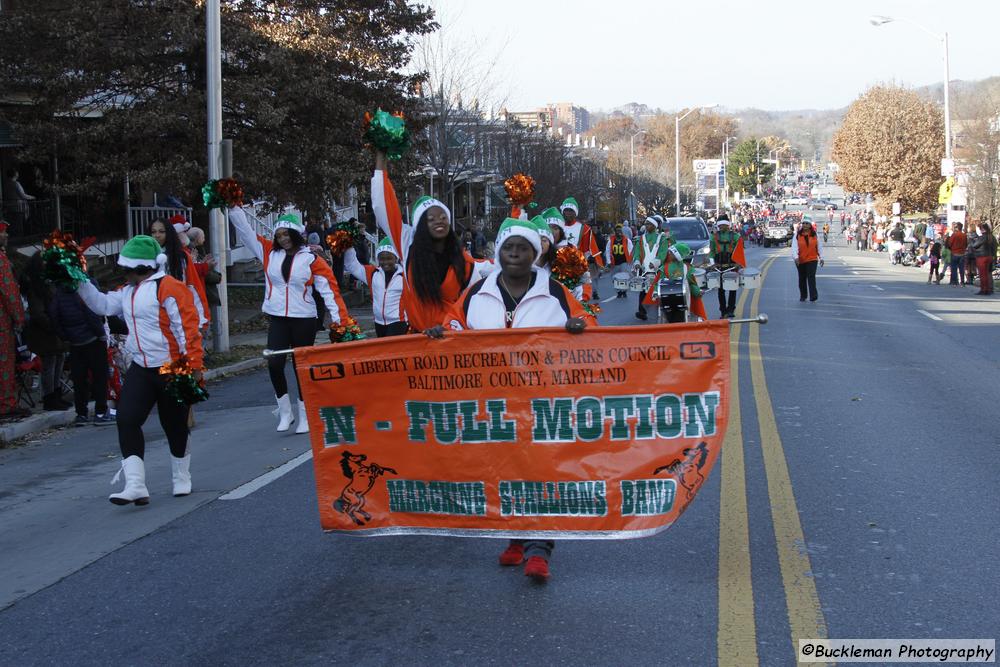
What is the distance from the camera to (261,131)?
21.9 m

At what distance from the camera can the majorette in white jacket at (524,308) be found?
557cm

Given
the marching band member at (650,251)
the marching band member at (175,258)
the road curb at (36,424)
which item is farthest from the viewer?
the marching band member at (650,251)

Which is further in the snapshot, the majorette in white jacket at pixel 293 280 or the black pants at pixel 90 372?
the black pants at pixel 90 372

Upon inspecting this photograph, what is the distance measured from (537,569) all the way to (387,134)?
10.6ft

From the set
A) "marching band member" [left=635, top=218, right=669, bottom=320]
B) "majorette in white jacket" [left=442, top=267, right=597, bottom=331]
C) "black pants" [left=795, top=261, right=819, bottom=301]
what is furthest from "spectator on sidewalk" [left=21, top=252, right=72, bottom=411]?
"black pants" [left=795, top=261, right=819, bottom=301]

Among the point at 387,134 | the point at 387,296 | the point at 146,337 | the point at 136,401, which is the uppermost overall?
the point at 387,134

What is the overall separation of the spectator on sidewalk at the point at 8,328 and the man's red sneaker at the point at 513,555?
23.3 feet

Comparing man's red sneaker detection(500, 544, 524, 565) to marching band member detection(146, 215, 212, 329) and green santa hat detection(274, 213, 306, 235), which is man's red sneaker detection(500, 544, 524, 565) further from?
green santa hat detection(274, 213, 306, 235)

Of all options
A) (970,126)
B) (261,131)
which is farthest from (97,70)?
(970,126)

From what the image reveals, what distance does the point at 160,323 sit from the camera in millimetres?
7363

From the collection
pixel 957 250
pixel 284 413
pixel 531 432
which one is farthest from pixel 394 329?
pixel 957 250

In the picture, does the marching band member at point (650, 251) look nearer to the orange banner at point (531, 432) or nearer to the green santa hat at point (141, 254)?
the green santa hat at point (141, 254)

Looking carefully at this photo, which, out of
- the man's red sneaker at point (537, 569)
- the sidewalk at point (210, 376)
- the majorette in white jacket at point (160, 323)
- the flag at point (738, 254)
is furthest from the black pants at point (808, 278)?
the man's red sneaker at point (537, 569)

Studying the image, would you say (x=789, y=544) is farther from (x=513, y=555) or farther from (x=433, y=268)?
(x=433, y=268)
